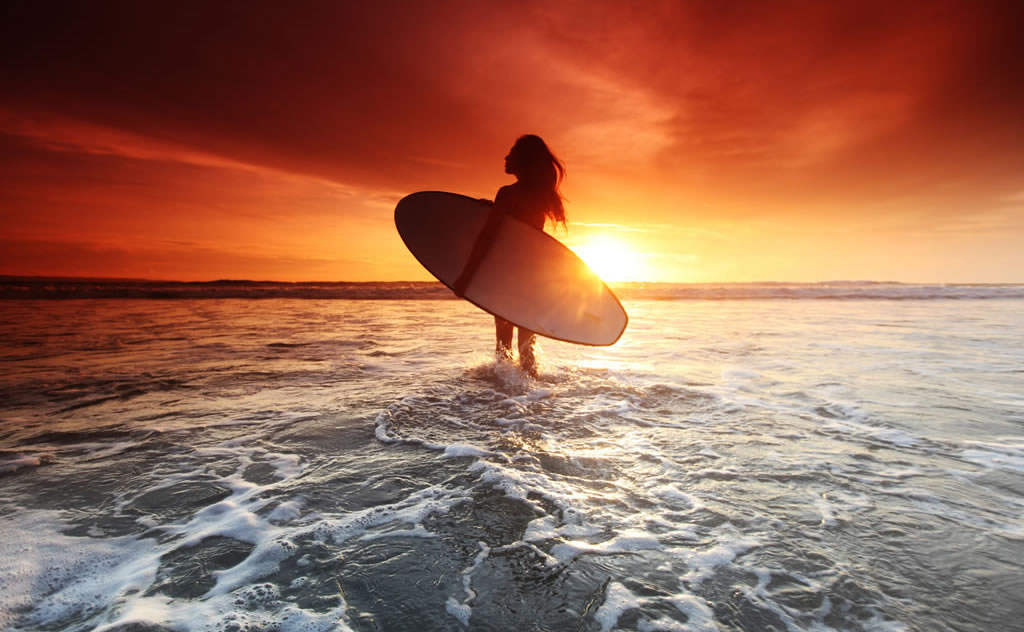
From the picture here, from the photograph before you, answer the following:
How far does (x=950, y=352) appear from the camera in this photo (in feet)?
20.5

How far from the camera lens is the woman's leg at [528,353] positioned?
4.87 m

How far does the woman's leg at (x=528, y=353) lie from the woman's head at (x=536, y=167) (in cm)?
131

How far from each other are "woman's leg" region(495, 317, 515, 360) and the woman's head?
1.26 m

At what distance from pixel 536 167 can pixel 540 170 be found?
0.05 metres

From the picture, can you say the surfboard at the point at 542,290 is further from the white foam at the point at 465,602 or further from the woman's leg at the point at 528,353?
the white foam at the point at 465,602

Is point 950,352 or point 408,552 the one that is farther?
point 950,352

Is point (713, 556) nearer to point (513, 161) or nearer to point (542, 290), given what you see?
point (542, 290)

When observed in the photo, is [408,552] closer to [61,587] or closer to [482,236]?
[61,587]

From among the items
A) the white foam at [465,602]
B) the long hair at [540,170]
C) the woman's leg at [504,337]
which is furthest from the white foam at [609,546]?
the long hair at [540,170]

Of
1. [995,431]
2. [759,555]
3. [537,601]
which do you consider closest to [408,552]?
[537,601]

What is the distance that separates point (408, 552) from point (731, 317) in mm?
11797

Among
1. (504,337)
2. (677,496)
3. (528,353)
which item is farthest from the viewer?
(504,337)

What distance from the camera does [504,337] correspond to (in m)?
5.07

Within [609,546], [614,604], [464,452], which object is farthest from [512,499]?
[614,604]
